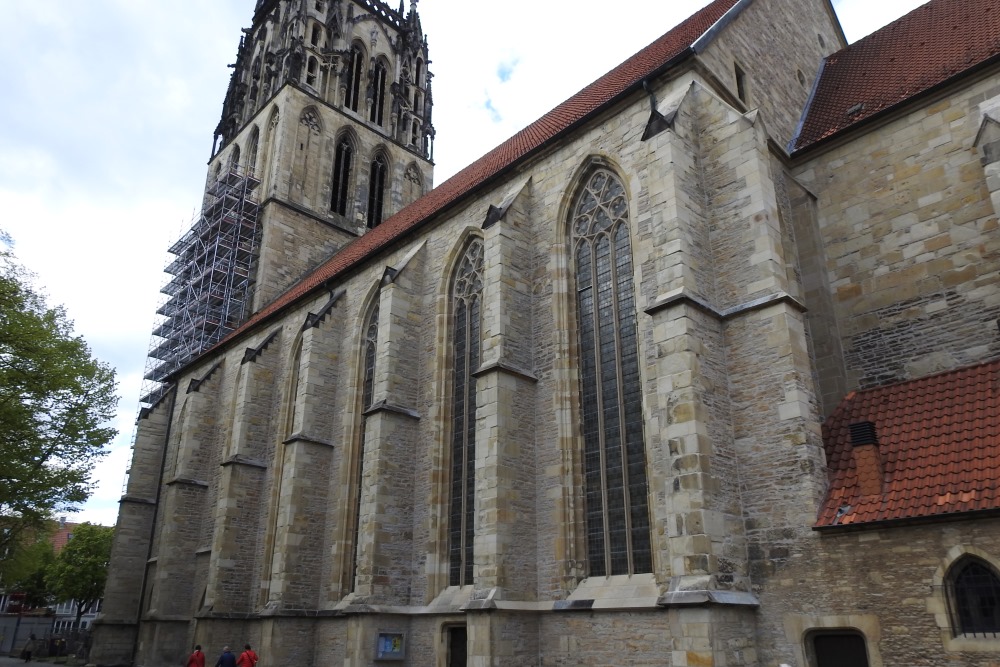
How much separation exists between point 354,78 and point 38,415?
66.1ft

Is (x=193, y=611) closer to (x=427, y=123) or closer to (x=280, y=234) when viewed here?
(x=280, y=234)

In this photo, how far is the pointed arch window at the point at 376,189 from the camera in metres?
30.5

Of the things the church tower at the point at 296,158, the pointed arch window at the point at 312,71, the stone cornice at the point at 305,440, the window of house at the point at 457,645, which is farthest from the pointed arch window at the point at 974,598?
the pointed arch window at the point at 312,71

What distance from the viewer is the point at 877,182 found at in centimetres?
1215

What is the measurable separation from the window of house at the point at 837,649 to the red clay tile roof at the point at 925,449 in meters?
1.22

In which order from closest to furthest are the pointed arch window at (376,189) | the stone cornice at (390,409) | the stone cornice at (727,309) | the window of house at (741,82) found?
the stone cornice at (727,309), the window of house at (741,82), the stone cornice at (390,409), the pointed arch window at (376,189)

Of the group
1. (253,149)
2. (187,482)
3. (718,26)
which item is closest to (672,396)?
(718,26)

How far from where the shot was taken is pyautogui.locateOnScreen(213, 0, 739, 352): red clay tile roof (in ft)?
46.8

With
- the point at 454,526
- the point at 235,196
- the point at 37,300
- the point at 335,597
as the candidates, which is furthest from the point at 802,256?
the point at 235,196

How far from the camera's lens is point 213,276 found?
88.4 ft

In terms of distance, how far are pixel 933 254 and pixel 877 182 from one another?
1.73 m

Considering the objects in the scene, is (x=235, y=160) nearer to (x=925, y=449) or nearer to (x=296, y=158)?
(x=296, y=158)

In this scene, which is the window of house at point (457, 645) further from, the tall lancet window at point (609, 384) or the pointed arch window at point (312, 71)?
the pointed arch window at point (312, 71)

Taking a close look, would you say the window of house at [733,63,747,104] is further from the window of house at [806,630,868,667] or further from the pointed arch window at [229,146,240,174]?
the pointed arch window at [229,146,240,174]
